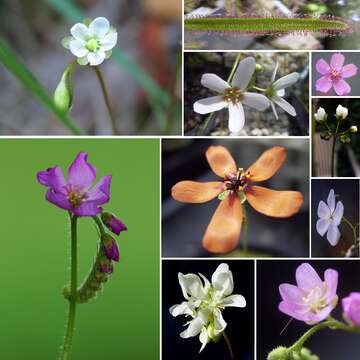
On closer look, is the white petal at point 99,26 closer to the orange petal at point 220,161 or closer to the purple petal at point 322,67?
the orange petal at point 220,161

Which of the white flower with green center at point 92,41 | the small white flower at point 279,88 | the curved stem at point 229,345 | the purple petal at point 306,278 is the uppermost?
the white flower with green center at point 92,41

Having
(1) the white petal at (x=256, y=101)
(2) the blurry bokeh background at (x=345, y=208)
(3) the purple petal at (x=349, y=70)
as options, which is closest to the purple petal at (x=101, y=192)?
(1) the white petal at (x=256, y=101)

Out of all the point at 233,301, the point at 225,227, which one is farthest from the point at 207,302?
the point at 225,227

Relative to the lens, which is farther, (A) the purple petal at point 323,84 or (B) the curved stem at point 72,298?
(A) the purple petal at point 323,84

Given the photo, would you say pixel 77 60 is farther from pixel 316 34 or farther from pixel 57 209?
pixel 316 34

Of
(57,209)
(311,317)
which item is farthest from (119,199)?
(311,317)

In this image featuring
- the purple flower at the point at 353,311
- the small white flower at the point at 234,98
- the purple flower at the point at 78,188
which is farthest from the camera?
the small white flower at the point at 234,98

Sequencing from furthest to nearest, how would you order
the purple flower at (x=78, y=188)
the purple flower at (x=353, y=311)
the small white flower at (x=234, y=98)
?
the small white flower at (x=234, y=98), the purple flower at (x=78, y=188), the purple flower at (x=353, y=311)
